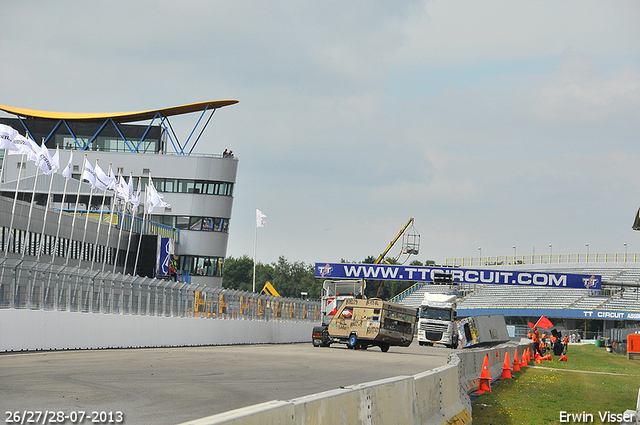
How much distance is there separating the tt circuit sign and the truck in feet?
59.9

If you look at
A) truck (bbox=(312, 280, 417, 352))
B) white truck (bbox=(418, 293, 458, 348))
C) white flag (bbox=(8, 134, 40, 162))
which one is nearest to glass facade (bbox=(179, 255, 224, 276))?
white truck (bbox=(418, 293, 458, 348))

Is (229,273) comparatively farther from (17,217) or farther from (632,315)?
(17,217)

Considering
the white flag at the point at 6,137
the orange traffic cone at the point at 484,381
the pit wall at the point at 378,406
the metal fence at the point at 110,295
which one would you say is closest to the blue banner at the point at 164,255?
the metal fence at the point at 110,295

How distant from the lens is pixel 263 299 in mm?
43250

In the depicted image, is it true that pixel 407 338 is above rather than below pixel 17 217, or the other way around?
below

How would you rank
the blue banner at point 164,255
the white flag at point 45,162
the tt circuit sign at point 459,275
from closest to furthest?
the white flag at point 45,162 < the tt circuit sign at point 459,275 < the blue banner at point 164,255

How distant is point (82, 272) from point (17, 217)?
32.5m

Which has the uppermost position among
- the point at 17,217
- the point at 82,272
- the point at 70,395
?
the point at 17,217

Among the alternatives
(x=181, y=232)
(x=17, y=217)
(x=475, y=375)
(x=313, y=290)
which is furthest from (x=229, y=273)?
(x=475, y=375)

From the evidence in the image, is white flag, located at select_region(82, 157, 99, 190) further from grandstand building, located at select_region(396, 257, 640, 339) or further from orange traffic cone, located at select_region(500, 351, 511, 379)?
grandstand building, located at select_region(396, 257, 640, 339)

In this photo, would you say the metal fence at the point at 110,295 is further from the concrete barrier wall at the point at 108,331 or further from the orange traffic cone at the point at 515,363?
the orange traffic cone at the point at 515,363

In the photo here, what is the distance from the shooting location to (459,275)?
57.4 metres

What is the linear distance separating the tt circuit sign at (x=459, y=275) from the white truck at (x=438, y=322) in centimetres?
635

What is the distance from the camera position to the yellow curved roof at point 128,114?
264 feet
